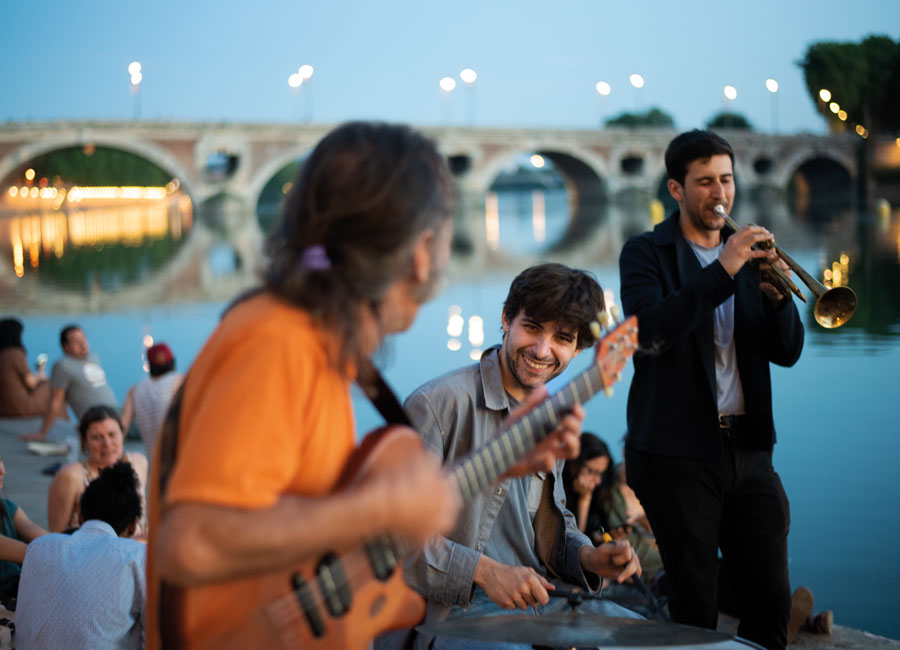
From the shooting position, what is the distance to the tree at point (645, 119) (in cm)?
9531

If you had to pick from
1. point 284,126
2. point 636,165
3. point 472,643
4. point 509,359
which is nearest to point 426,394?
point 509,359

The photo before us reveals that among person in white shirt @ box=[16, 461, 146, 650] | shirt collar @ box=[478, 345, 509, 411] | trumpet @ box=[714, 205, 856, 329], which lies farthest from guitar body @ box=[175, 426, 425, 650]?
trumpet @ box=[714, 205, 856, 329]

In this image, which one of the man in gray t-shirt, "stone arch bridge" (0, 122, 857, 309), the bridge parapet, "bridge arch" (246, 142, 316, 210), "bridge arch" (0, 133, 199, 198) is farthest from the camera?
"bridge arch" (246, 142, 316, 210)

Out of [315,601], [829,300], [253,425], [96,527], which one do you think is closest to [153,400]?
[96,527]

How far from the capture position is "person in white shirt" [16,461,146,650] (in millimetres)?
2625

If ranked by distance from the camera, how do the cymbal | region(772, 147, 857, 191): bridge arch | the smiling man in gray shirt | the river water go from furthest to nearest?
region(772, 147, 857, 191): bridge arch, the river water, the smiling man in gray shirt, the cymbal

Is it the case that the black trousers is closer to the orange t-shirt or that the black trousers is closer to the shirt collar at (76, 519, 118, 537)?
the shirt collar at (76, 519, 118, 537)

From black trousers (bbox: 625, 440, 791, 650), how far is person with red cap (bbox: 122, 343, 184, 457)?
12.2ft

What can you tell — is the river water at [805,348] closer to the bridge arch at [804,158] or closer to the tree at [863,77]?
the tree at [863,77]

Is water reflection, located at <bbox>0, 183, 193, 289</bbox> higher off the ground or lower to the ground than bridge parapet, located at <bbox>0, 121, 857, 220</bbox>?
lower

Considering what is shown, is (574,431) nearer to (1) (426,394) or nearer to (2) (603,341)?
(2) (603,341)

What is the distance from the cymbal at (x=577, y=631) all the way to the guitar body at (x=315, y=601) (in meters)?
0.43

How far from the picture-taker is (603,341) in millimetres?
1729

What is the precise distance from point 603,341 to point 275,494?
686 millimetres
